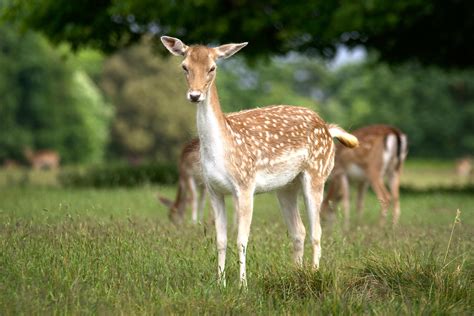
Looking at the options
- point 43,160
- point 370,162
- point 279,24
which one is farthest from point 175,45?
point 43,160

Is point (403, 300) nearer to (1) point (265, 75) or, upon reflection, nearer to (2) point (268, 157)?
(2) point (268, 157)

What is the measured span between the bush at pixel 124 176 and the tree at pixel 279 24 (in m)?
2.91

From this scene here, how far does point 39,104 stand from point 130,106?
588 centimetres

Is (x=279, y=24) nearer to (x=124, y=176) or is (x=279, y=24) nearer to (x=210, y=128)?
(x=124, y=176)

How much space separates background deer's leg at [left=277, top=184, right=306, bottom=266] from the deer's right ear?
5.50ft

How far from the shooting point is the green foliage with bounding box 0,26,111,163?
42.5 m

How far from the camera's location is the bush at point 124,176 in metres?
18.5

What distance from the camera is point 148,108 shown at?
4653 cm

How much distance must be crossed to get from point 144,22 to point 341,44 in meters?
4.49

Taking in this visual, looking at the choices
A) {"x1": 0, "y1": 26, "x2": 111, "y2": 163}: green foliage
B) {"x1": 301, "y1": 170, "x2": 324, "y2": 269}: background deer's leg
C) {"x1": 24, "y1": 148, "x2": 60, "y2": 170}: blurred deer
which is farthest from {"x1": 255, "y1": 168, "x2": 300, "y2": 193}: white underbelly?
{"x1": 0, "y1": 26, "x2": 111, "y2": 163}: green foliage

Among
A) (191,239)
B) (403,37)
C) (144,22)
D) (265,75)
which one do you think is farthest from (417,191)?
(265,75)

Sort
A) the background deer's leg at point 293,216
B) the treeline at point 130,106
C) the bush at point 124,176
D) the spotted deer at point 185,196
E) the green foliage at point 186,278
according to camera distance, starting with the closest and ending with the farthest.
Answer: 1. the green foliage at point 186,278
2. the background deer's leg at point 293,216
3. the spotted deer at point 185,196
4. the bush at point 124,176
5. the treeline at point 130,106

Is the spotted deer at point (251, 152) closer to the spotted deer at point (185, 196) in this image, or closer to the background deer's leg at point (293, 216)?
the background deer's leg at point (293, 216)

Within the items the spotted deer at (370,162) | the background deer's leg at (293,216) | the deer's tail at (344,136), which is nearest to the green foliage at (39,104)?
the spotted deer at (370,162)
